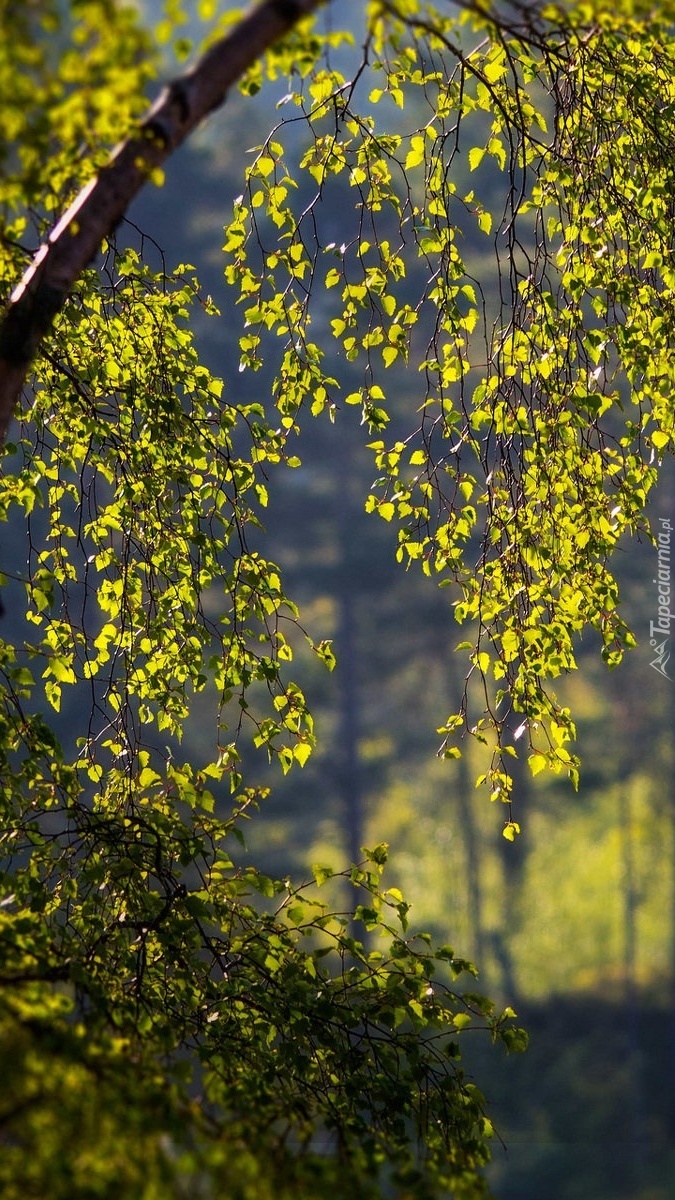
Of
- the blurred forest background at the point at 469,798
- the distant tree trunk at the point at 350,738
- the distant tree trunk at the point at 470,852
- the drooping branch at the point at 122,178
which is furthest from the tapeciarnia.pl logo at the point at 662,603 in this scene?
the distant tree trunk at the point at 350,738

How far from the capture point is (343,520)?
2647cm

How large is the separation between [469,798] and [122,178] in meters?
26.8

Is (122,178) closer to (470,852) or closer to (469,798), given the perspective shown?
(470,852)

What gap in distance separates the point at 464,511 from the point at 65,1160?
2.75 metres

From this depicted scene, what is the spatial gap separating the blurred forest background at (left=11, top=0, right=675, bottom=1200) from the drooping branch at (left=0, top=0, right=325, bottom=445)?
71.4ft

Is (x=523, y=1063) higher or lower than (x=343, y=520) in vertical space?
lower

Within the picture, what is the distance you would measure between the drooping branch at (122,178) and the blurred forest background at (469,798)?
2176 cm

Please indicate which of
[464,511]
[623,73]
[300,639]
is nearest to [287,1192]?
[464,511]

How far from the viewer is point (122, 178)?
2758 millimetres

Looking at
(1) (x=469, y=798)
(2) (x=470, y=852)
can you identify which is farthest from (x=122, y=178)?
(1) (x=469, y=798)

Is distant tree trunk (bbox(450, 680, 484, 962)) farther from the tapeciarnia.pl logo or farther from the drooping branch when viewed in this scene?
the drooping branch

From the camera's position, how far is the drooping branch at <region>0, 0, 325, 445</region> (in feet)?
8.38

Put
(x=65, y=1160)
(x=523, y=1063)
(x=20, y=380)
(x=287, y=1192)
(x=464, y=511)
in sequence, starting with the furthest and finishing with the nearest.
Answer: (x=523, y=1063) → (x=464, y=511) → (x=20, y=380) → (x=287, y=1192) → (x=65, y=1160)

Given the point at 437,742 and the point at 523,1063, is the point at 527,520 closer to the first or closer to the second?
the point at 523,1063
